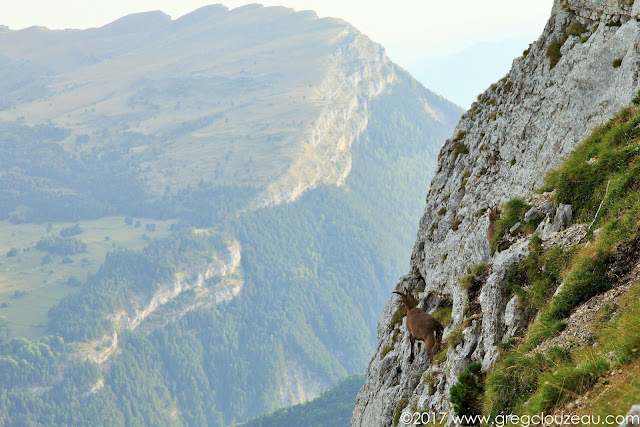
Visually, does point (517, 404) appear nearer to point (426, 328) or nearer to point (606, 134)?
point (426, 328)

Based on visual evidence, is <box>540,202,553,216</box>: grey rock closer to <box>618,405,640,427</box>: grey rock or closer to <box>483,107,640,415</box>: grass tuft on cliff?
<box>483,107,640,415</box>: grass tuft on cliff

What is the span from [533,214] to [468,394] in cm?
744

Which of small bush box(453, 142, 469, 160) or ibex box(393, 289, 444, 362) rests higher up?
small bush box(453, 142, 469, 160)

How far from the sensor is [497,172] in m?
27.2

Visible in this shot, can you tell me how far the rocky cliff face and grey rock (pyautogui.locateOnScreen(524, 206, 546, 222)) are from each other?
1271mm

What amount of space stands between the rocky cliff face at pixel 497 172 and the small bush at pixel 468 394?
1.89ft

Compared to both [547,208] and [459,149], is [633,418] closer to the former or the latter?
[547,208]

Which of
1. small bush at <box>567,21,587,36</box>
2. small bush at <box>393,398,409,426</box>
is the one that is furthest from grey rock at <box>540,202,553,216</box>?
small bush at <box>567,21,587,36</box>

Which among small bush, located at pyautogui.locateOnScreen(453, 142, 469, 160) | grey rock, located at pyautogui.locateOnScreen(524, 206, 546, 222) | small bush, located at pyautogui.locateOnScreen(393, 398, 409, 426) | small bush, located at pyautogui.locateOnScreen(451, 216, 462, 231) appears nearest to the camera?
grey rock, located at pyautogui.locateOnScreen(524, 206, 546, 222)

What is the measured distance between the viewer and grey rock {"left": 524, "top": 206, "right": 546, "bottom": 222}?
1881 centimetres

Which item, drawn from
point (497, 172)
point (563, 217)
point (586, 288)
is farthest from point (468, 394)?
point (497, 172)

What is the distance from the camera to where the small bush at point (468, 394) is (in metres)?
13.9

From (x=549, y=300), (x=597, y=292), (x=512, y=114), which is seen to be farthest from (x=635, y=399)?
(x=512, y=114)

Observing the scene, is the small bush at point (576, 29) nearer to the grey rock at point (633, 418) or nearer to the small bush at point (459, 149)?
the small bush at point (459, 149)
